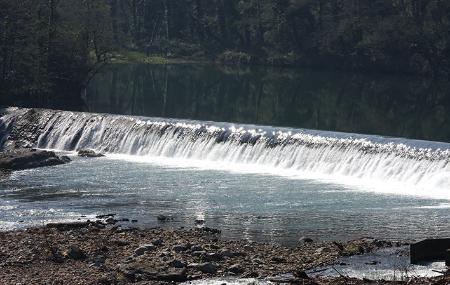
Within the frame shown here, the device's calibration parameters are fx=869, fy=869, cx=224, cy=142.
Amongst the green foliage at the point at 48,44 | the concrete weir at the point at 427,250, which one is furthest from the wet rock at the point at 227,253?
the green foliage at the point at 48,44

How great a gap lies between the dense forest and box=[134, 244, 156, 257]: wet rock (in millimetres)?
41355

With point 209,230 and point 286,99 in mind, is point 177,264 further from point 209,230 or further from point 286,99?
point 286,99

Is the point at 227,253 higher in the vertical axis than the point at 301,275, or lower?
lower

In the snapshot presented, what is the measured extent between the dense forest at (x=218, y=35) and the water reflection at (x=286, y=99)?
4.74m

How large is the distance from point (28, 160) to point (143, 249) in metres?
22.2

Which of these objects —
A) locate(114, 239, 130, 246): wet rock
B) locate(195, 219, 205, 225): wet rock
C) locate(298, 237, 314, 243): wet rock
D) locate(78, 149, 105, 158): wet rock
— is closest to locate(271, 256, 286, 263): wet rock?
locate(298, 237, 314, 243): wet rock

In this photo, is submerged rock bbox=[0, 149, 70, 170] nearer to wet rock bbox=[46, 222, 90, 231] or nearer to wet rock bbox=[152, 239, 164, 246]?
wet rock bbox=[46, 222, 90, 231]

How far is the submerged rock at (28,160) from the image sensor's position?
154 feet

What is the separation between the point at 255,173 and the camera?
146 ft

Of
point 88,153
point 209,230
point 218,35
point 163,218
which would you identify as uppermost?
point 209,230

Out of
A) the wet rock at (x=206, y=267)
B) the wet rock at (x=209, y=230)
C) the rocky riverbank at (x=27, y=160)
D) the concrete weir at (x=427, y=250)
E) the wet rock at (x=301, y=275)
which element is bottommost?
the rocky riverbank at (x=27, y=160)

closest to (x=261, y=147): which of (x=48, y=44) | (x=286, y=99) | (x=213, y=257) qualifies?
(x=213, y=257)

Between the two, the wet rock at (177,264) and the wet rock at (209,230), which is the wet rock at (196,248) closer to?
the wet rock at (177,264)

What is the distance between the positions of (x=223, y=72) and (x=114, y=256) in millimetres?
88550
